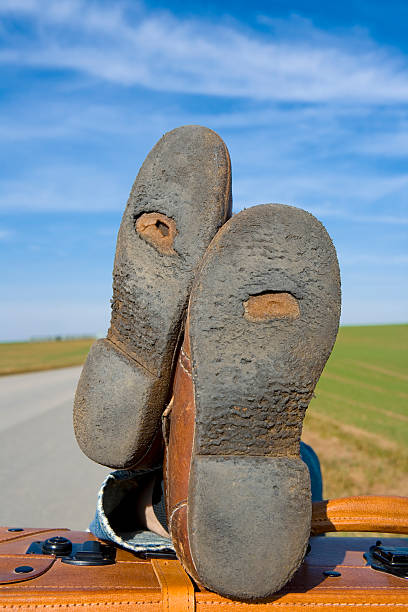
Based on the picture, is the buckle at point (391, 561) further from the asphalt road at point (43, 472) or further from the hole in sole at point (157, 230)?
the asphalt road at point (43, 472)

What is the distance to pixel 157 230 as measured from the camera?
1595 millimetres

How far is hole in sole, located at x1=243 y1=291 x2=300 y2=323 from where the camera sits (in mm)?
1343

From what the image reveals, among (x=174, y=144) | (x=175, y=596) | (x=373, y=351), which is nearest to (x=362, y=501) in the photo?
(x=175, y=596)

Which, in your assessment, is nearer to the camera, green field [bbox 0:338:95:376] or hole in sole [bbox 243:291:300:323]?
hole in sole [bbox 243:291:300:323]

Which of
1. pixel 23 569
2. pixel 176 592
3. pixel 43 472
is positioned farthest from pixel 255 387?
pixel 43 472

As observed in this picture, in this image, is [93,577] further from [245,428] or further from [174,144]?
[174,144]

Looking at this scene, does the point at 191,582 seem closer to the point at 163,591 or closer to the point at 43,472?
the point at 163,591

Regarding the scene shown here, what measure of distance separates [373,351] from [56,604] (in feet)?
91.8

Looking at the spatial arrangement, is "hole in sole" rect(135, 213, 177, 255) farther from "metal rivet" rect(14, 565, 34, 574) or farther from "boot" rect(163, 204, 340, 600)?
"metal rivet" rect(14, 565, 34, 574)

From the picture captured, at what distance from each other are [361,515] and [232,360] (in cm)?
70

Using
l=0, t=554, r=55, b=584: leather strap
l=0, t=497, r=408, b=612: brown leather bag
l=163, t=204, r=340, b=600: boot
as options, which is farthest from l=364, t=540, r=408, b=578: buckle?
l=0, t=554, r=55, b=584: leather strap

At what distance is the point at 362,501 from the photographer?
5.69ft

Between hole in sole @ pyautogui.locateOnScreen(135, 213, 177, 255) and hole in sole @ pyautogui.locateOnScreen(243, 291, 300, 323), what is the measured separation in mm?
317

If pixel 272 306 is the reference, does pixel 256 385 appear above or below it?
below
